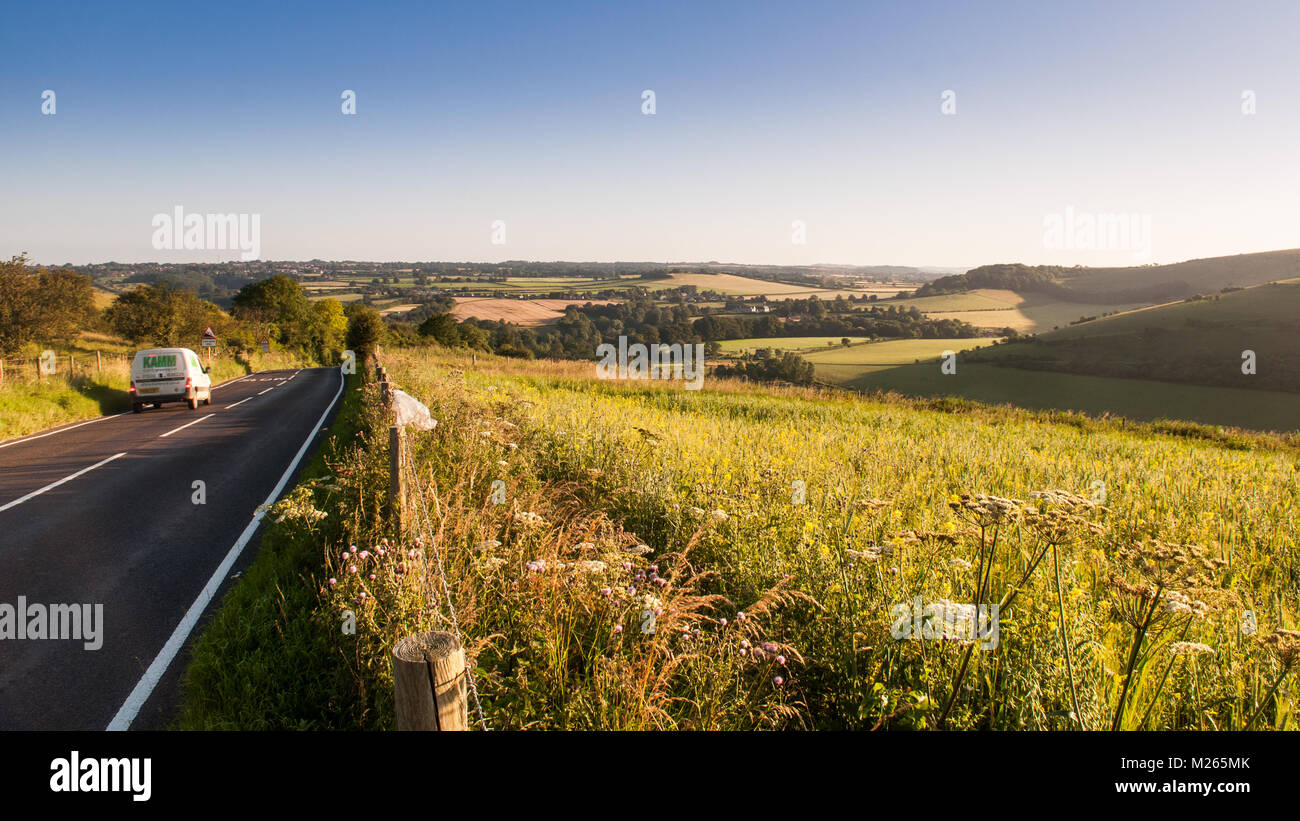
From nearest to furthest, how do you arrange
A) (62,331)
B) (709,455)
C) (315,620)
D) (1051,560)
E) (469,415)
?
(315,620), (1051,560), (709,455), (469,415), (62,331)

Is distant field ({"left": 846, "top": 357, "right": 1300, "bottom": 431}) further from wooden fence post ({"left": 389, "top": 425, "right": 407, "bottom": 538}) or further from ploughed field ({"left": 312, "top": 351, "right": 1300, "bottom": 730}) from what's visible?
wooden fence post ({"left": 389, "top": 425, "right": 407, "bottom": 538})

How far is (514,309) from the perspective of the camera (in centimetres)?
9125

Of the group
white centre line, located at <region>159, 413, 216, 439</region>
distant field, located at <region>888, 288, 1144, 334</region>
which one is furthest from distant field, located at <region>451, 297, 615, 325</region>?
white centre line, located at <region>159, 413, 216, 439</region>

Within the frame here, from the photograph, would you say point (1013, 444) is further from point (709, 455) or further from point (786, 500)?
point (786, 500)

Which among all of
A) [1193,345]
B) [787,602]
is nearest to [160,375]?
[787,602]

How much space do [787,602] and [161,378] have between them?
20.0 m

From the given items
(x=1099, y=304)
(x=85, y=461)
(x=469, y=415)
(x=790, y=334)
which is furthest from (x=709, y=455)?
(x=1099, y=304)

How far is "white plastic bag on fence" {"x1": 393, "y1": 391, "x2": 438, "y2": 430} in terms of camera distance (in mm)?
9414

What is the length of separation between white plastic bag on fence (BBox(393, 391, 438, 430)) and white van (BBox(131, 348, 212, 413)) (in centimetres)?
1080

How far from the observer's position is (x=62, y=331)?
3441cm

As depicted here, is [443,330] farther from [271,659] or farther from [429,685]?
[429,685]
